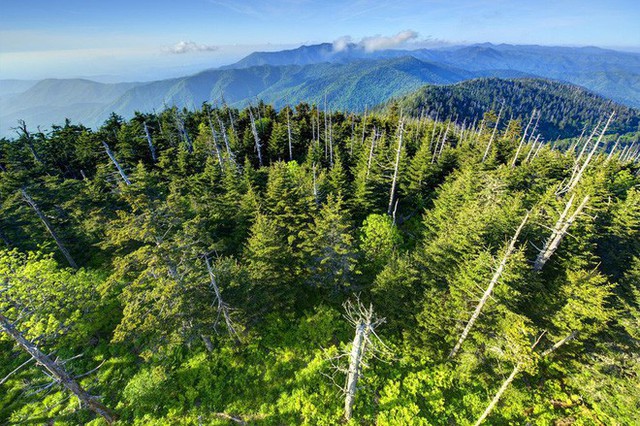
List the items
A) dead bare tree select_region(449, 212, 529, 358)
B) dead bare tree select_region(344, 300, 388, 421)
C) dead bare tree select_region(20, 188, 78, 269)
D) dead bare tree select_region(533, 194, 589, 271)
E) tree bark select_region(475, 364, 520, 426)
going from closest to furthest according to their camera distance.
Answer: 1. dead bare tree select_region(344, 300, 388, 421)
2. tree bark select_region(475, 364, 520, 426)
3. dead bare tree select_region(449, 212, 529, 358)
4. dead bare tree select_region(533, 194, 589, 271)
5. dead bare tree select_region(20, 188, 78, 269)

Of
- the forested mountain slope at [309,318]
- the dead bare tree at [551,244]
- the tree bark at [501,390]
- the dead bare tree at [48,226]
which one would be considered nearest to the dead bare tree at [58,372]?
the forested mountain slope at [309,318]

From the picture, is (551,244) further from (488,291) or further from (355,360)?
(355,360)

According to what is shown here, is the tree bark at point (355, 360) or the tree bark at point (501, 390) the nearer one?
the tree bark at point (355, 360)

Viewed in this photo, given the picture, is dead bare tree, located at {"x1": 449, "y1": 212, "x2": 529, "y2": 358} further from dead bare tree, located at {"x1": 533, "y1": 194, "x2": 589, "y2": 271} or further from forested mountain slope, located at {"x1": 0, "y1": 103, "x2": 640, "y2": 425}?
dead bare tree, located at {"x1": 533, "y1": 194, "x2": 589, "y2": 271}

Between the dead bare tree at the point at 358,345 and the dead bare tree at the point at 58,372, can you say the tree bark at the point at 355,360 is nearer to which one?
the dead bare tree at the point at 358,345

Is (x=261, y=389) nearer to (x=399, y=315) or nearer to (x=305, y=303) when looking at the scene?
(x=305, y=303)

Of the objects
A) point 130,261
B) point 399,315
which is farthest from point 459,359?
point 130,261

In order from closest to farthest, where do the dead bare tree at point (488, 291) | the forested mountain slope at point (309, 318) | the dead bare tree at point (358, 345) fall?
the dead bare tree at point (358, 345)
the dead bare tree at point (488, 291)
the forested mountain slope at point (309, 318)

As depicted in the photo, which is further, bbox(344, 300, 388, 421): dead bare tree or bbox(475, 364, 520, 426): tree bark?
bbox(475, 364, 520, 426): tree bark

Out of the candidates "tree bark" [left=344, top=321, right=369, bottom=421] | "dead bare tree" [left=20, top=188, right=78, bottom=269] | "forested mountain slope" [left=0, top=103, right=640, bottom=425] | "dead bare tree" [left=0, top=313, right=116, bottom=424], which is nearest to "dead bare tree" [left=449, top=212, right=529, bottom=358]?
"forested mountain slope" [left=0, top=103, right=640, bottom=425]
